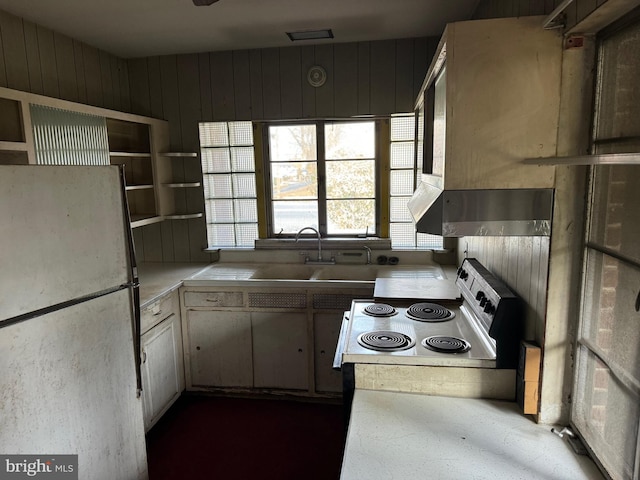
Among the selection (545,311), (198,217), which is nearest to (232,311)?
(198,217)

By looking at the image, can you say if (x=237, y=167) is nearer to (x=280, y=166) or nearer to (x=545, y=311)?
(x=280, y=166)

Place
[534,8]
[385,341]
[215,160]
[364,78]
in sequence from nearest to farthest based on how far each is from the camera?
[534,8] < [385,341] < [364,78] < [215,160]

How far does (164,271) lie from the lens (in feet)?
10.8

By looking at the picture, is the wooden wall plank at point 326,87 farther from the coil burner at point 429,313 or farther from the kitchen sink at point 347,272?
the coil burner at point 429,313

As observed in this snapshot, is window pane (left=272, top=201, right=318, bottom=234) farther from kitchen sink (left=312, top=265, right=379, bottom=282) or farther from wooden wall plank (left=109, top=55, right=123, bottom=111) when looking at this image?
wooden wall plank (left=109, top=55, right=123, bottom=111)

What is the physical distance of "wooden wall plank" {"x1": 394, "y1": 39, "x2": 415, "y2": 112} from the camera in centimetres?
308

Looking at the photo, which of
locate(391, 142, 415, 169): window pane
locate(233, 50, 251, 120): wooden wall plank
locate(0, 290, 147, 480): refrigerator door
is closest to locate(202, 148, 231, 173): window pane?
locate(233, 50, 251, 120): wooden wall plank

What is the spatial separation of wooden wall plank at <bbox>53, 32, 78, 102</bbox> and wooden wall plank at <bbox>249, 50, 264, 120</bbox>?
1204mm

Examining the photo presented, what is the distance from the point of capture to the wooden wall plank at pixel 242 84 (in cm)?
327

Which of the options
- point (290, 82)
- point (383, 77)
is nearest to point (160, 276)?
point (290, 82)

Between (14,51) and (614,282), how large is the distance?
3.09 metres

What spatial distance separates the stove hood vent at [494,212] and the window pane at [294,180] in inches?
79.7

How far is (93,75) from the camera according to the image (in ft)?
10.0

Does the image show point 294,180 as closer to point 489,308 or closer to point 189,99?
point 189,99
